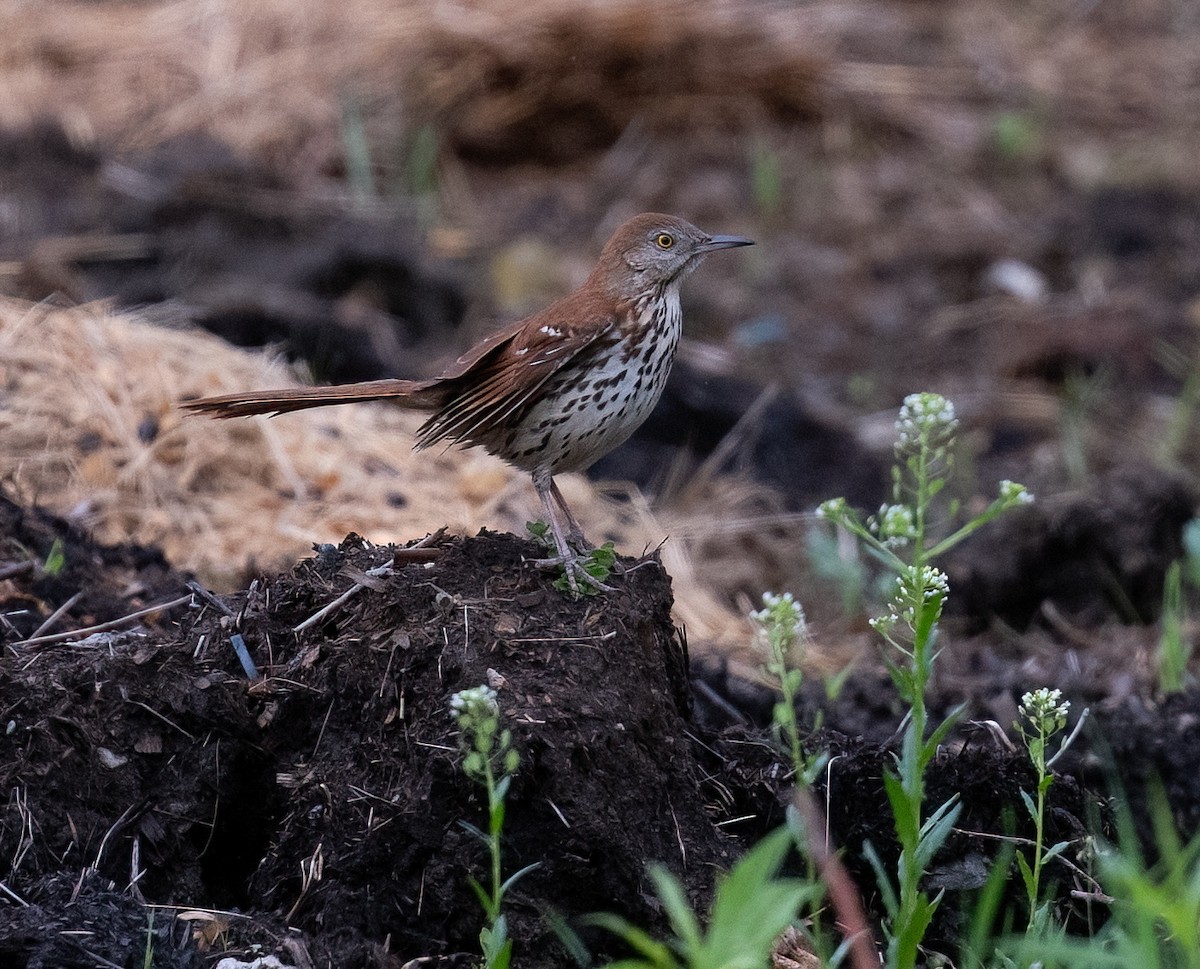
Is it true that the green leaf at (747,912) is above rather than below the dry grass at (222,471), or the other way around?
above

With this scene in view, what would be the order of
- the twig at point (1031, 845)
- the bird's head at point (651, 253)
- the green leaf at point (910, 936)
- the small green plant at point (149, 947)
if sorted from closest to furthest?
the green leaf at point (910, 936), the small green plant at point (149, 947), the twig at point (1031, 845), the bird's head at point (651, 253)

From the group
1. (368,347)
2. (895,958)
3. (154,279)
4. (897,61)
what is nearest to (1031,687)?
(895,958)

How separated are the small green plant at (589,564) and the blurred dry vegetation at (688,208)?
1902mm

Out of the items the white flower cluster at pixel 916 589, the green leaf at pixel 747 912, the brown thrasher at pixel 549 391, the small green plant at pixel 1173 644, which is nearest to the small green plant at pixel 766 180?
the small green plant at pixel 1173 644

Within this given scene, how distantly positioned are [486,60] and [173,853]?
316 inches

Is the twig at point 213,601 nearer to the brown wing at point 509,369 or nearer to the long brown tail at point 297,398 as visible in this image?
the long brown tail at point 297,398

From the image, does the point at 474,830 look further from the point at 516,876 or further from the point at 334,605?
the point at 334,605

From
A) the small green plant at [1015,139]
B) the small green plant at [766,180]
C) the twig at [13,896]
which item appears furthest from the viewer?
the small green plant at [1015,139]

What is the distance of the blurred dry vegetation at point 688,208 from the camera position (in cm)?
568

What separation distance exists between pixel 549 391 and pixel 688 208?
6.22 m

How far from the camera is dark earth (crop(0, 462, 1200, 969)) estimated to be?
2.94m

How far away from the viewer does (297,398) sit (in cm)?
371

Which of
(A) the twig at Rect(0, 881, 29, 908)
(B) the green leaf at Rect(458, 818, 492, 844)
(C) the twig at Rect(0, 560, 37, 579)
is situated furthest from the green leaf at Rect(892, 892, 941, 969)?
(C) the twig at Rect(0, 560, 37, 579)

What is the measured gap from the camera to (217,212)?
336 inches
